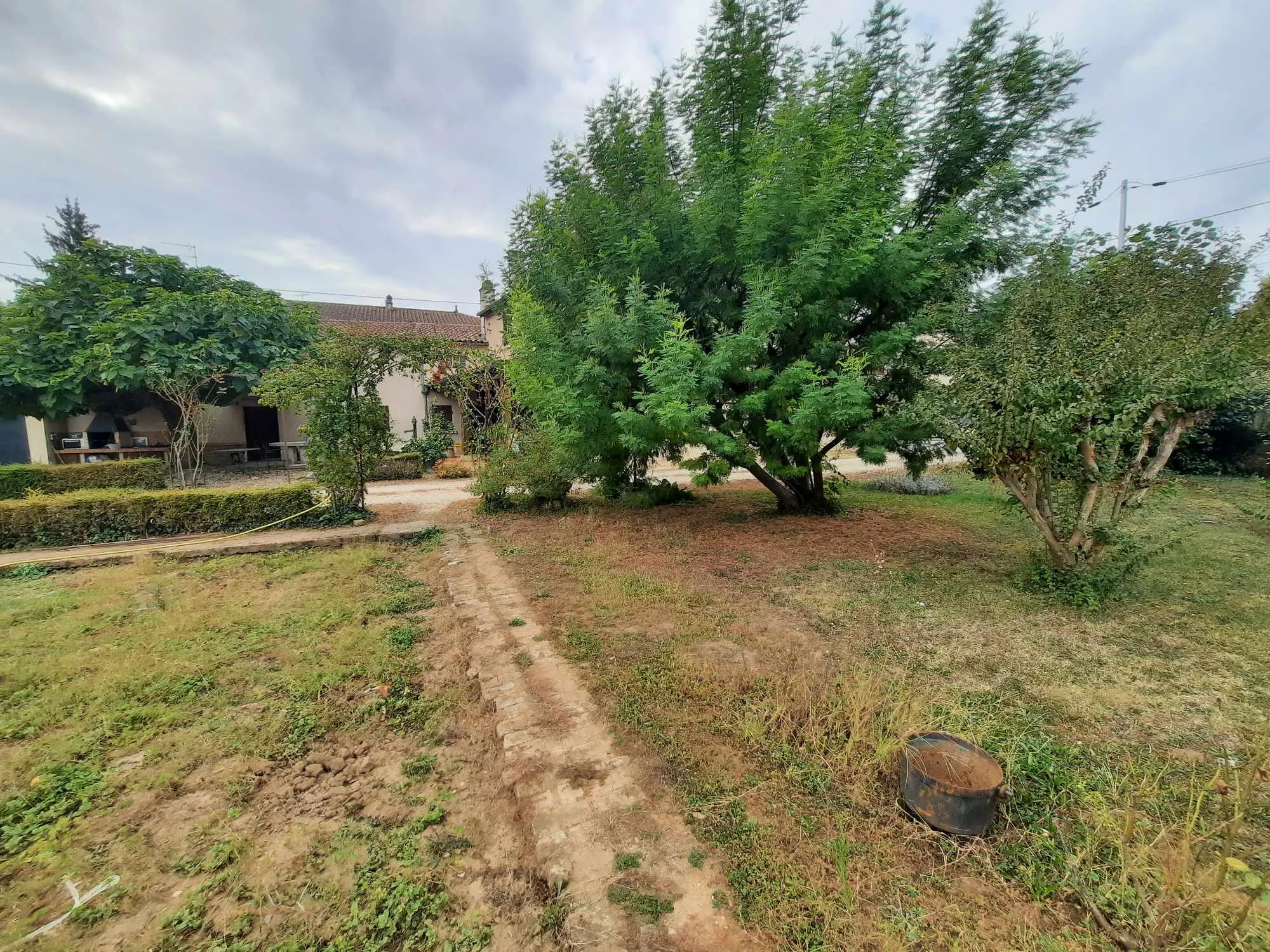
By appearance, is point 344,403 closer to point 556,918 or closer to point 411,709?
point 411,709

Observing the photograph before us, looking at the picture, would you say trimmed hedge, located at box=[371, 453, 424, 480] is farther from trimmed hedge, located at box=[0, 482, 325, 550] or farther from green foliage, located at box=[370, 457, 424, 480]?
trimmed hedge, located at box=[0, 482, 325, 550]

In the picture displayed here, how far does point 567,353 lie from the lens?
6934 mm

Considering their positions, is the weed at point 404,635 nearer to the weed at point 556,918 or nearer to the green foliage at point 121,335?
the weed at point 556,918

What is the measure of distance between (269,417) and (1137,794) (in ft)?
76.1

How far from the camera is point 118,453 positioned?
13672mm

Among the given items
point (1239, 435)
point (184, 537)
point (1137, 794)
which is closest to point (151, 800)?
point (1137, 794)

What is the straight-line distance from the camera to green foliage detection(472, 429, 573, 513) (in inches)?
358

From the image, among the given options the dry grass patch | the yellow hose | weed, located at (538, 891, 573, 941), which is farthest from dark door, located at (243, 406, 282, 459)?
weed, located at (538, 891, 573, 941)

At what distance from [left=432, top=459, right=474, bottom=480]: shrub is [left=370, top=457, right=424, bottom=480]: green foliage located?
1.80 ft

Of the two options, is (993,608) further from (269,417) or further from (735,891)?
(269,417)

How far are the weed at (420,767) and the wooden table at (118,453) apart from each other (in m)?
15.5

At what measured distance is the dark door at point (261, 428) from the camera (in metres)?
18.3

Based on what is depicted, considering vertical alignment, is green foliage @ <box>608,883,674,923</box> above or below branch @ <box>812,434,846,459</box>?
below

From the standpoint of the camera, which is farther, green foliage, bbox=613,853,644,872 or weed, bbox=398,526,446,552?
weed, bbox=398,526,446,552
